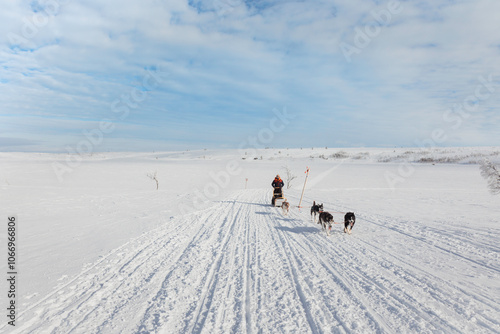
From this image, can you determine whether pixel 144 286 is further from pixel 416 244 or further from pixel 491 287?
pixel 416 244

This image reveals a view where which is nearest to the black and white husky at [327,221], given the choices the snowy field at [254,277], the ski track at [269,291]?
the snowy field at [254,277]

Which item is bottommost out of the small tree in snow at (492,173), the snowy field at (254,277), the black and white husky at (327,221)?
the snowy field at (254,277)

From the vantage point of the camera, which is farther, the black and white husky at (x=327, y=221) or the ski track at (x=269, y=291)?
the black and white husky at (x=327, y=221)

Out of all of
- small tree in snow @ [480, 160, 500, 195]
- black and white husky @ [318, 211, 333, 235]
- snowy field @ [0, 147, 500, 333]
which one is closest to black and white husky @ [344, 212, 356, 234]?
snowy field @ [0, 147, 500, 333]

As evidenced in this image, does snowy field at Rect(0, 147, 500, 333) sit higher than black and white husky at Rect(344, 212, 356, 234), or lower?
lower

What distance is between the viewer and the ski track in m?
3.54

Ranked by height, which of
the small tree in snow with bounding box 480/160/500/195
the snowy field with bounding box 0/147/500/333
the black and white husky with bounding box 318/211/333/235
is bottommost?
the snowy field with bounding box 0/147/500/333

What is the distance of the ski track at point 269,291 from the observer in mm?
3541

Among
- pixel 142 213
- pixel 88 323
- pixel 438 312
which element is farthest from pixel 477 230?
pixel 142 213

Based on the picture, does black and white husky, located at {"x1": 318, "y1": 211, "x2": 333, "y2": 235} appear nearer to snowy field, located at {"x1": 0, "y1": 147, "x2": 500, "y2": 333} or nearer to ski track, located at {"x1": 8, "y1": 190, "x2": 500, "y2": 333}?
snowy field, located at {"x1": 0, "y1": 147, "x2": 500, "y2": 333}

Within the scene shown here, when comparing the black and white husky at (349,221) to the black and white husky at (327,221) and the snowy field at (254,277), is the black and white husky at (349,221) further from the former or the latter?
the black and white husky at (327,221)

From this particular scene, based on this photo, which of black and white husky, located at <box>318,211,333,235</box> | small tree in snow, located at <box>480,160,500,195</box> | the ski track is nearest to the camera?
the ski track

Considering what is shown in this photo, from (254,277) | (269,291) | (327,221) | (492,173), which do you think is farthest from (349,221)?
(492,173)

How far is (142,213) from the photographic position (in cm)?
1239
